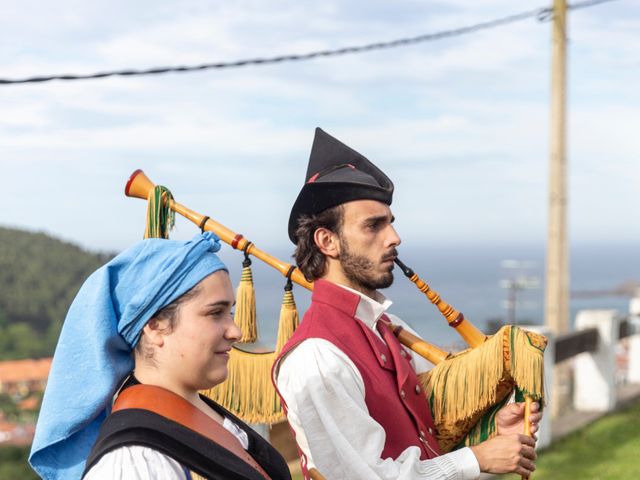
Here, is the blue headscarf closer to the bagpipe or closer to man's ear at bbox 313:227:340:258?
man's ear at bbox 313:227:340:258

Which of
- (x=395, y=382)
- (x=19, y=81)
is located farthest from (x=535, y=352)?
(x=19, y=81)

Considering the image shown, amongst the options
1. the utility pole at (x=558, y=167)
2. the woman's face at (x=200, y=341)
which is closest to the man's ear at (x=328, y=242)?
the woman's face at (x=200, y=341)

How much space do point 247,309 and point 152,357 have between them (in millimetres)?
1228

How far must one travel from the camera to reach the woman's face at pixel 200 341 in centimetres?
196

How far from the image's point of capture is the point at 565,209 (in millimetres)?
8750

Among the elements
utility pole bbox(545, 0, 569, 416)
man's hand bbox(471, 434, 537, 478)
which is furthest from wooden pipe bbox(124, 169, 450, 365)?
utility pole bbox(545, 0, 569, 416)

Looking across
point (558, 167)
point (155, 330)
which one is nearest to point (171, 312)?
point (155, 330)

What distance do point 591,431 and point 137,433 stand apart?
6.22 m

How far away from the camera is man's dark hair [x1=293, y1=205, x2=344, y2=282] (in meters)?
2.88

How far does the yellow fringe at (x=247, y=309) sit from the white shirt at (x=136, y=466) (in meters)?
1.34

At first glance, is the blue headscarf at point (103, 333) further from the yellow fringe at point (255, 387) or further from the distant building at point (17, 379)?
the distant building at point (17, 379)

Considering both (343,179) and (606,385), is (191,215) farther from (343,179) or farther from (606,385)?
(606,385)

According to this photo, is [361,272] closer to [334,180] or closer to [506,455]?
[334,180]

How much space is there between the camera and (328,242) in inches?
113
